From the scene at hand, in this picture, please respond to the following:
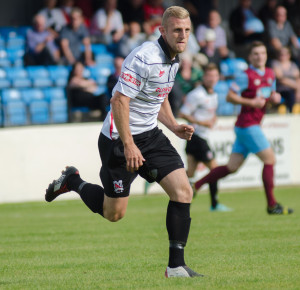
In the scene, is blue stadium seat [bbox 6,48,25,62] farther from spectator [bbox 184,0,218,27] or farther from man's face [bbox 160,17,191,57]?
man's face [bbox 160,17,191,57]

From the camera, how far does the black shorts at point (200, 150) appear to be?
1299 cm

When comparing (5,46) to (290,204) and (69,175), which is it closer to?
(290,204)

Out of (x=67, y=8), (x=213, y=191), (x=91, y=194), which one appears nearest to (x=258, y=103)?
(x=213, y=191)

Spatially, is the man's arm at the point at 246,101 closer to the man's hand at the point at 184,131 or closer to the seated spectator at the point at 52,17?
the man's hand at the point at 184,131

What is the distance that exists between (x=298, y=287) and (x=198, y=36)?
47.3ft

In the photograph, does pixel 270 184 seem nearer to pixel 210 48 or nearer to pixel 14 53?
pixel 210 48

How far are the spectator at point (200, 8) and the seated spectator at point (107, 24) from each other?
2.87 m

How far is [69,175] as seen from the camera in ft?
26.5

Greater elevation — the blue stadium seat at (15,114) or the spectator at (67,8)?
the spectator at (67,8)

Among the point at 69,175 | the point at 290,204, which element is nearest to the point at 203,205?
the point at 290,204

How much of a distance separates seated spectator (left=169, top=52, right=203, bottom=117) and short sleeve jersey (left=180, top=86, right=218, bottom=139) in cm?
307

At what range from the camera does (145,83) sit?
21.2ft

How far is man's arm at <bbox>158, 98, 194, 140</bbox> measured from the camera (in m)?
6.71

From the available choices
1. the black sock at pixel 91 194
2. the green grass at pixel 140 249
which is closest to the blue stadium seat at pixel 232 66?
the green grass at pixel 140 249
